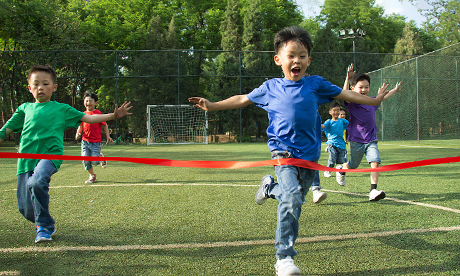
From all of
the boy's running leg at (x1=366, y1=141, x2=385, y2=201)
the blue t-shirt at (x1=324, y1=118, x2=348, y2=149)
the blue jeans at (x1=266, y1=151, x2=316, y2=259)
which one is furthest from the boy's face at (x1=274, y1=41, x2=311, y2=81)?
the blue t-shirt at (x1=324, y1=118, x2=348, y2=149)

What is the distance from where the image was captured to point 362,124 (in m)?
5.09

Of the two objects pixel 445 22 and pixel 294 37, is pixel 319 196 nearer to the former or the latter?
pixel 294 37

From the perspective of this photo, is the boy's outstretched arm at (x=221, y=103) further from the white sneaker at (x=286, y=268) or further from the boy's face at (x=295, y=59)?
the white sneaker at (x=286, y=268)

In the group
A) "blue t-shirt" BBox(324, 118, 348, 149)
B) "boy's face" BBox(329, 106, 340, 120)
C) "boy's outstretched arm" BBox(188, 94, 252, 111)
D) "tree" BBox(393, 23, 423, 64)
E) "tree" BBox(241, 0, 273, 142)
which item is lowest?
"blue t-shirt" BBox(324, 118, 348, 149)

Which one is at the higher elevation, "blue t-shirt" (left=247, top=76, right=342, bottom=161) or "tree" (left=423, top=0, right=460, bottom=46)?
"tree" (left=423, top=0, right=460, bottom=46)

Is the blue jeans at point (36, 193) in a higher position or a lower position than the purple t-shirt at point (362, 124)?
lower

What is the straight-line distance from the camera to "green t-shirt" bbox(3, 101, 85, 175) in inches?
126

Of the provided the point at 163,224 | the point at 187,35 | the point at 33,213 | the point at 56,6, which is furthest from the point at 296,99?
the point at 187,35

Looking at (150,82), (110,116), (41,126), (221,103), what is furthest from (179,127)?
(221,103)

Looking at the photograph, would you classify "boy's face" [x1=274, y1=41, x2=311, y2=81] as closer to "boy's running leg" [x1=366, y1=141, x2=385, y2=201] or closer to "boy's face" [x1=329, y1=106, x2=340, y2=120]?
"boy's running leg" [x1=366, y1=141, x2=385, y2=201]

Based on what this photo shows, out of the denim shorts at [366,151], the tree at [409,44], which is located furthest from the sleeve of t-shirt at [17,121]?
the tree at [409,44]

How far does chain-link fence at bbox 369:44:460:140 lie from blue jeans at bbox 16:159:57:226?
61.5 feet

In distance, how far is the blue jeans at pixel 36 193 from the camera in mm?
3043

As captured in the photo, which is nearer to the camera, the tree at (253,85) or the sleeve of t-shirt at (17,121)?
the sleeve of t-shirt at (17,121)
